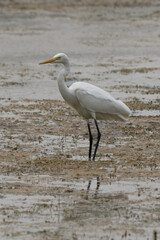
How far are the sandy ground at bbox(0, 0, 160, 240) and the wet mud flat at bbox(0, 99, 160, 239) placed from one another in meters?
0.01

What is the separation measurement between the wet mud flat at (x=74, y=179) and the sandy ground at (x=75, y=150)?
12 millimetres

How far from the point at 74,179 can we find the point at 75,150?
1993 millimetres

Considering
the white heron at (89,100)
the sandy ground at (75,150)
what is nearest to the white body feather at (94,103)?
the white heron at (89,100)

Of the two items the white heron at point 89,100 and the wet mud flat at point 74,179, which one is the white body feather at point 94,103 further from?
the wet mud flat at point 74,179

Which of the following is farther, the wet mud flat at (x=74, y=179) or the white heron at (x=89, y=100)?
the white heron at (x=89, y=100)

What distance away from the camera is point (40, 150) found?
11.8 meters

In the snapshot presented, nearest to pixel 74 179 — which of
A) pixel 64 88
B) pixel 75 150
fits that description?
pixel 75 150

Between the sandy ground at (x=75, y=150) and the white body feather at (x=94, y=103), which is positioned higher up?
the white body feather at (x=94, y=103)

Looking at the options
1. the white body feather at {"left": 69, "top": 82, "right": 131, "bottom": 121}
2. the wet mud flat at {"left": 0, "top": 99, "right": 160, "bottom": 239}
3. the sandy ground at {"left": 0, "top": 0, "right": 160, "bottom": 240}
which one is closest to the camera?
the wet mud flat at {"left": 0, "top": 99, "right": 160, "bottom": 239}

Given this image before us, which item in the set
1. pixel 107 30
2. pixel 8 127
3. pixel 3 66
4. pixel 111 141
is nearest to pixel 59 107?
pixel 8 127

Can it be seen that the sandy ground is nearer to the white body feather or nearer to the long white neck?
the white body feather

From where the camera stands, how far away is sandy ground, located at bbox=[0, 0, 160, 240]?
7918mm

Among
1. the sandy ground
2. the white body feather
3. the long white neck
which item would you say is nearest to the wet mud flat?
the sandy ground

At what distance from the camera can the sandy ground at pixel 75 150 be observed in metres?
7.92
